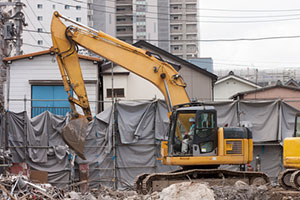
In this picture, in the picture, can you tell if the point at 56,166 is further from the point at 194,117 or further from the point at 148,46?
the point at 148,46

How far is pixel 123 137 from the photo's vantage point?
17188mm

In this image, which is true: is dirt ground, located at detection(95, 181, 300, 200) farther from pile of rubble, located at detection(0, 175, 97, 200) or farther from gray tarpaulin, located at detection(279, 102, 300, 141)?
gray tarpaulin, located at detection(279, 102, 300, 141)

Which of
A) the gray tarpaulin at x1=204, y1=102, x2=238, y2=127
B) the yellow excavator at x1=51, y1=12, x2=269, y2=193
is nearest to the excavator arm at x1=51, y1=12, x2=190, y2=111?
the yellow excavator at x1=51, y1=12, x2=269, y2=193

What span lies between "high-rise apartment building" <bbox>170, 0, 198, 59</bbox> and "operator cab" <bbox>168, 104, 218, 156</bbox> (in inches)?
3216

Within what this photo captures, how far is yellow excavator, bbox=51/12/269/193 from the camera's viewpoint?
1269 cm

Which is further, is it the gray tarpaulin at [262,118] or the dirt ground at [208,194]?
the gray tarpaulin at [262,118]

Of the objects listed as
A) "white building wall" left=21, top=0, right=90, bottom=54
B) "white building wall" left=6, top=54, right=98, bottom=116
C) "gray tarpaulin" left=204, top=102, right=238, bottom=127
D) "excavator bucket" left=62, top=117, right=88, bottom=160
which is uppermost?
"white building wall" left=21, top=0, right=90, bottom=54

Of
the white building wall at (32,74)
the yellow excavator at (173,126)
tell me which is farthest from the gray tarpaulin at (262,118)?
the white building wall at (32,74)

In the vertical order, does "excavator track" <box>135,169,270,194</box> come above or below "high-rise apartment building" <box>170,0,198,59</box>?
below

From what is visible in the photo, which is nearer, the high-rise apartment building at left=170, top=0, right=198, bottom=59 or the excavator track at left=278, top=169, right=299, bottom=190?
the excavator track at left=278, top=169, right=299, bottom=190

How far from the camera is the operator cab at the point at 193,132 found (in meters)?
12.7

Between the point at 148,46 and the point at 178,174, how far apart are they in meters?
13.6

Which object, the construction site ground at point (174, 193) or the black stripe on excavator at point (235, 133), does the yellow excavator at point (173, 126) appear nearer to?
the black stripe on excavator at point (235, 133)

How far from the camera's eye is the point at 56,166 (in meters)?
16.8
